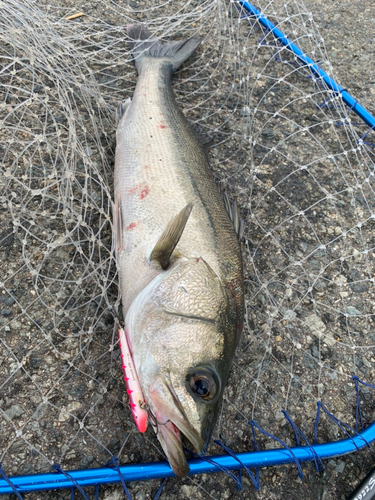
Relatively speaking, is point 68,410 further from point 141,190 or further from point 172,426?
point 141,190

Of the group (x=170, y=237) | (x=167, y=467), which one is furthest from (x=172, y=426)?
(x=170, y=237)

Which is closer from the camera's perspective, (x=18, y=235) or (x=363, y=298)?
(x=18, y=235)

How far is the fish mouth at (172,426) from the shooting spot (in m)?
1.79

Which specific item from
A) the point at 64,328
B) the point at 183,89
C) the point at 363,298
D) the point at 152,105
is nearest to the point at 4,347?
the point at 64,328

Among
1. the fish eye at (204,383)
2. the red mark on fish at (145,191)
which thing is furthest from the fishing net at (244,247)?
the fish eye at (204,383)

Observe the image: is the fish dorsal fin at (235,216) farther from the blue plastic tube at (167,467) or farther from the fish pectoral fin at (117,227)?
the blue plastic tube at (167,467)

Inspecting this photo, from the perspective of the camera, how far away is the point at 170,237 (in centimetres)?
221

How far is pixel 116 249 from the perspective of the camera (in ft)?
8.35

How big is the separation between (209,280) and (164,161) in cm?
107

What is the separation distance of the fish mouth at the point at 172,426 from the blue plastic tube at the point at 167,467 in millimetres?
265

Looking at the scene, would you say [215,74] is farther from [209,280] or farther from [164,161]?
[209,280]

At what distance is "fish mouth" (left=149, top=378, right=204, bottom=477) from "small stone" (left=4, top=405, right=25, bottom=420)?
91cm

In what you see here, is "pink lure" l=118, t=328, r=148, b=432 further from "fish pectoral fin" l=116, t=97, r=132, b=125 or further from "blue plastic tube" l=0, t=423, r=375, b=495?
"fish pectoral fin" l=116, t=97, r=132, b=125

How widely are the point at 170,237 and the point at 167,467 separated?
4.26 feet
